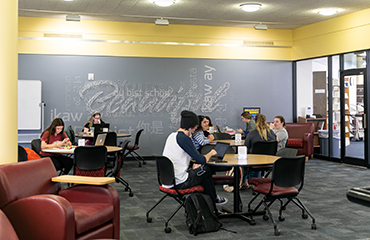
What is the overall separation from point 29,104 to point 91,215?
7.70 m

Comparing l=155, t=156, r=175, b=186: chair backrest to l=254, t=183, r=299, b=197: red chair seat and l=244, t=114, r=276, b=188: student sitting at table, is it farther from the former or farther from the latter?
l=244, t=114, r=276, b=188: student sitting at table

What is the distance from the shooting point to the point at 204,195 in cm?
461

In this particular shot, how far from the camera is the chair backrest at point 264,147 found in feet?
20.8

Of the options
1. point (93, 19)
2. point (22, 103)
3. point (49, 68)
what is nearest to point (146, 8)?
point (93, 19)

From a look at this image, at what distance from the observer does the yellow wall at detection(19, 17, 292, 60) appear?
10453 mm

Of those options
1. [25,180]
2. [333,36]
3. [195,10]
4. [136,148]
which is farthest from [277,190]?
[333,36]

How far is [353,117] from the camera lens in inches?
398

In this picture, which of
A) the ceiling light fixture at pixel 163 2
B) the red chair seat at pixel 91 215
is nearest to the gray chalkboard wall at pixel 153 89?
the ceiling light fixture at pixel 163 2

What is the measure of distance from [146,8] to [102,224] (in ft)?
22.7

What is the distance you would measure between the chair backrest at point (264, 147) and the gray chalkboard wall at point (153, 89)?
5.20m

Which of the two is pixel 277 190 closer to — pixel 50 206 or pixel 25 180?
pixel 50 206

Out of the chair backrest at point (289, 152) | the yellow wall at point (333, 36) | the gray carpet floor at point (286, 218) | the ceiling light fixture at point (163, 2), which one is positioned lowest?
the gray carpet floor at point (286, 218)

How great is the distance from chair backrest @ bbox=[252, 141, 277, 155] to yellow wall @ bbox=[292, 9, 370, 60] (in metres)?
4.89

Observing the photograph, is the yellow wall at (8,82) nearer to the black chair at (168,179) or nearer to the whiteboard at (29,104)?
the black chair at (168,179)
